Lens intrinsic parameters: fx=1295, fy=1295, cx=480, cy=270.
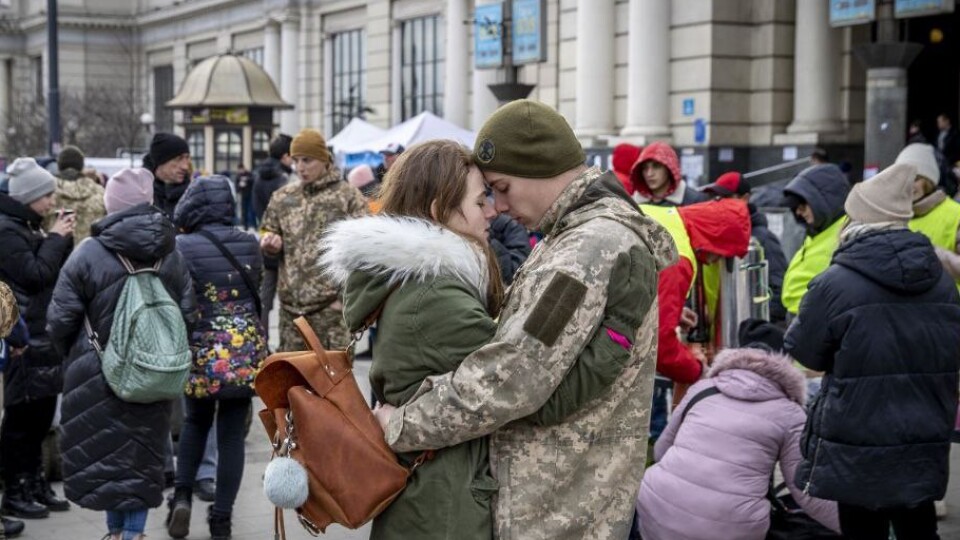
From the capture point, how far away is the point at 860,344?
16.5 feet

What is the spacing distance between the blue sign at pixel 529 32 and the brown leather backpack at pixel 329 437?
1577 centimetres

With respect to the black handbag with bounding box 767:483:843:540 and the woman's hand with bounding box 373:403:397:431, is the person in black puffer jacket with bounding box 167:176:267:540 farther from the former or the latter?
the woman's hand with bounding box 373:403:397:431

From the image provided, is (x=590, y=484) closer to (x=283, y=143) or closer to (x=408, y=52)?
(x=283, y=143)

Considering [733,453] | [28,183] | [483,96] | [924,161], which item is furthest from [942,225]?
[483,96]

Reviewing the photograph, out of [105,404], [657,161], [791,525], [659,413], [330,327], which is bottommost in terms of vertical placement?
[791,525]

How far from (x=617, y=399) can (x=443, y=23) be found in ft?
97.6

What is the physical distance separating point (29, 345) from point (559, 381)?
496cm

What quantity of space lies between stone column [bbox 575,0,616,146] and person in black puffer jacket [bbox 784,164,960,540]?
18601 mm

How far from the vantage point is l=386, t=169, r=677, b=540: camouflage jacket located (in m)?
3.04

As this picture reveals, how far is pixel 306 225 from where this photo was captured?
7973 millimetres

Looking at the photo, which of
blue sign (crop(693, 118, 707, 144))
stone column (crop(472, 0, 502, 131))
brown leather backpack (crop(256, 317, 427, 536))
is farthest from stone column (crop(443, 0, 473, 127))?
brown leather backpack (crop(256, 317, 427, 536))

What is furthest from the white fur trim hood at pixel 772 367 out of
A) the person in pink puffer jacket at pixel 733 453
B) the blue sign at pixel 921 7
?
the blue sign at pixel 921 7

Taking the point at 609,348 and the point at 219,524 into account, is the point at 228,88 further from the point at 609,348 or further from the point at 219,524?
the point at 609,348

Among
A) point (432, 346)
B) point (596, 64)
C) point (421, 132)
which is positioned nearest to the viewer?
point (432, 346)
